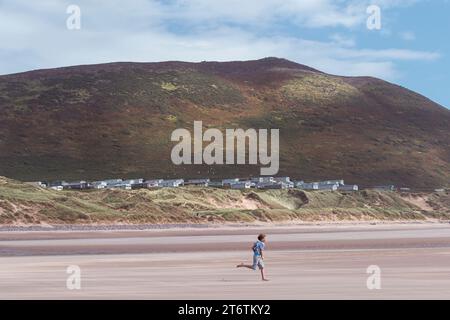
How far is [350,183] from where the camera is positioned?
156125 millimetres

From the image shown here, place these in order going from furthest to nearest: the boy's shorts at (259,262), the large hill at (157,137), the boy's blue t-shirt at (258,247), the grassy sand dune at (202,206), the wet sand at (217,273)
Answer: the large hill at (157,137) < the grassy sand dune at (202,206) < the boy's blue t-shirt at (258,247) < the boy's shorts at (259,262) < the wet sand at (217,273)

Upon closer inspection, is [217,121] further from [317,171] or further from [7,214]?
[7,214]

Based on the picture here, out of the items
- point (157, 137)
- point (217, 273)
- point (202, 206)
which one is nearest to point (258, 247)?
point (217, 273)

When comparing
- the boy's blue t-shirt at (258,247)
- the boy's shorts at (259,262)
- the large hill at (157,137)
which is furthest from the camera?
the large hill at (157,137)

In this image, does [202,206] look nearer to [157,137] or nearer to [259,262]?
[157,137]

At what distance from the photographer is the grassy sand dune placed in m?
79.9

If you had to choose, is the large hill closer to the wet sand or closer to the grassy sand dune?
the grassy sand dune

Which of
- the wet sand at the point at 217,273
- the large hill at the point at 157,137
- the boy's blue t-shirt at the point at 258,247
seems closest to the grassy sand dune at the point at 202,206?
the large hill at the point at 157,137

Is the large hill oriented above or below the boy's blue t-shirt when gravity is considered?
above

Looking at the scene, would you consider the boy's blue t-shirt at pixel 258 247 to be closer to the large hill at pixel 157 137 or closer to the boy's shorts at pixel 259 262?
the boy's shorts at pixel 259 262

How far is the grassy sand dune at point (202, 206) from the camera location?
262 feet

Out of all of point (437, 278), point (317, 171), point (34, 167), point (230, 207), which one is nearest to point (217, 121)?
point (317, 171)

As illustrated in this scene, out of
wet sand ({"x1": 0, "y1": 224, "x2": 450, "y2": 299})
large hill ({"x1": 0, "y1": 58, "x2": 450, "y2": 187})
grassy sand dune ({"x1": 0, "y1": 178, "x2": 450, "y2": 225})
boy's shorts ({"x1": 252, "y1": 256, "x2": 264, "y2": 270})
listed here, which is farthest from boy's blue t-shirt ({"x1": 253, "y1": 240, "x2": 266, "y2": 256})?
large hill ({"x1": 0, "y1": 58, "x2": 450, "y2": 187})
